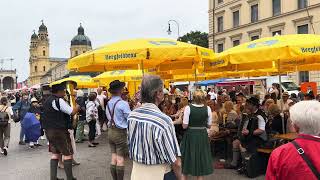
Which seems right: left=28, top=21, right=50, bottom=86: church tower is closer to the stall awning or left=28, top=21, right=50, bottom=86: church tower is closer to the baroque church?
the baroque church

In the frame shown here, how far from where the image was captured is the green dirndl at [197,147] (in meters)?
6.77

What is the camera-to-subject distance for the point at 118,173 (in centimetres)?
703

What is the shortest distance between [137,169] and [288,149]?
5.25 feet

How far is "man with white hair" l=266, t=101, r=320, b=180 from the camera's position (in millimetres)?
2891

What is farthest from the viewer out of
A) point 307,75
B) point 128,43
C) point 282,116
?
point 307,75

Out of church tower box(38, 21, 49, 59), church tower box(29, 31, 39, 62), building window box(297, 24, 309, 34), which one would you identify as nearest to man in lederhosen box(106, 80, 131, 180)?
building window box(297, 24, 309, 34)

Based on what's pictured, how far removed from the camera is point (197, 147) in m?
6.84

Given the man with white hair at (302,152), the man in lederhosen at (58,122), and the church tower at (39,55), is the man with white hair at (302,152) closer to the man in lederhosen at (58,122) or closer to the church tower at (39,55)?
the man in lederhosen at (58,122)

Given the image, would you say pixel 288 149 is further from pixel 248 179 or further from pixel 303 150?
pixel 248 179

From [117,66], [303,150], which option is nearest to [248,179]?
[303,150]

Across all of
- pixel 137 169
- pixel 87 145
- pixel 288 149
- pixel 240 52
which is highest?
pixel 240 52

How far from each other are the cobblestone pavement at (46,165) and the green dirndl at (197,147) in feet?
5.26

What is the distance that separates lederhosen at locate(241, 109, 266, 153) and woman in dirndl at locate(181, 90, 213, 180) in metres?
1.46

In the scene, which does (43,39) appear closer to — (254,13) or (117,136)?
(254,13)
